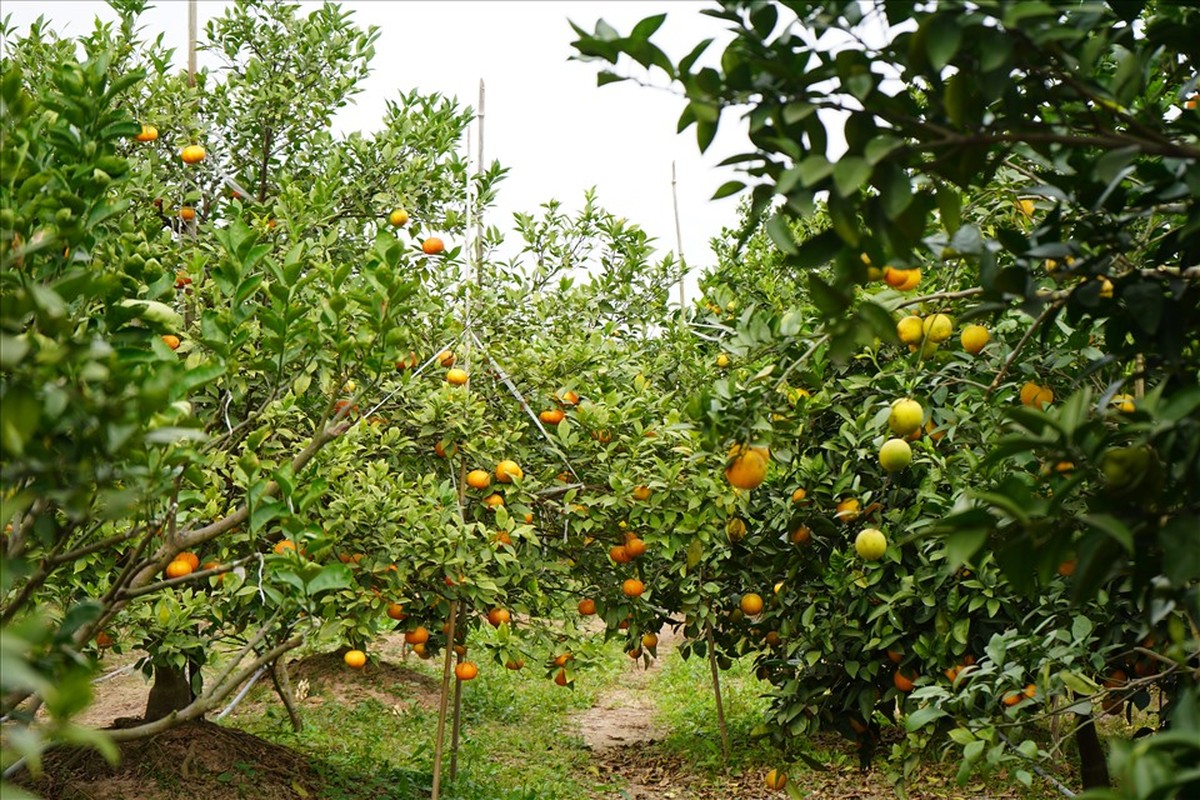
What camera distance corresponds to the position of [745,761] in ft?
20.8

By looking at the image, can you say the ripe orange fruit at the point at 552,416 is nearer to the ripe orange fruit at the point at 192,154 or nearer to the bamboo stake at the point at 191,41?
the ripe orange fruit at the point at 192,154

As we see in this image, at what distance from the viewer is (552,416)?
15.3 ft

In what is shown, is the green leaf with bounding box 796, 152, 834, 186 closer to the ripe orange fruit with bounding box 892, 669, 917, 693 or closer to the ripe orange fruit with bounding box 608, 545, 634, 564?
the ripe orange fruit with bounding box 892, 669, 917, 693

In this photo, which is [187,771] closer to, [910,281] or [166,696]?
[166,696]

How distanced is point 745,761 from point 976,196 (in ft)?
15.4

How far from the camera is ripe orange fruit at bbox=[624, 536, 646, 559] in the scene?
4504 millimetres

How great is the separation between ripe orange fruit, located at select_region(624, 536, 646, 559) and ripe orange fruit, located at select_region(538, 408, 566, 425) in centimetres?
61

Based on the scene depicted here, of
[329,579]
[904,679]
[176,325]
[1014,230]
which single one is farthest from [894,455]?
[904,679]

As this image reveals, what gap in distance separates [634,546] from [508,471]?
2.11 ft

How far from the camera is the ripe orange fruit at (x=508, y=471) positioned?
14.2ft

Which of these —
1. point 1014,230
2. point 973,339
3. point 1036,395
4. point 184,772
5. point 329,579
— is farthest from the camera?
point 184,772

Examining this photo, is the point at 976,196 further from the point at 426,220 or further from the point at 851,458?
the point at 426,220

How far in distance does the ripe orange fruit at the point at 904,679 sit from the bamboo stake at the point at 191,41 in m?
4.27

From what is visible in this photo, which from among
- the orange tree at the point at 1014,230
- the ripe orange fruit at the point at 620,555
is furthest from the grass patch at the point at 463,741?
the orange tree at the point at 1014,230
